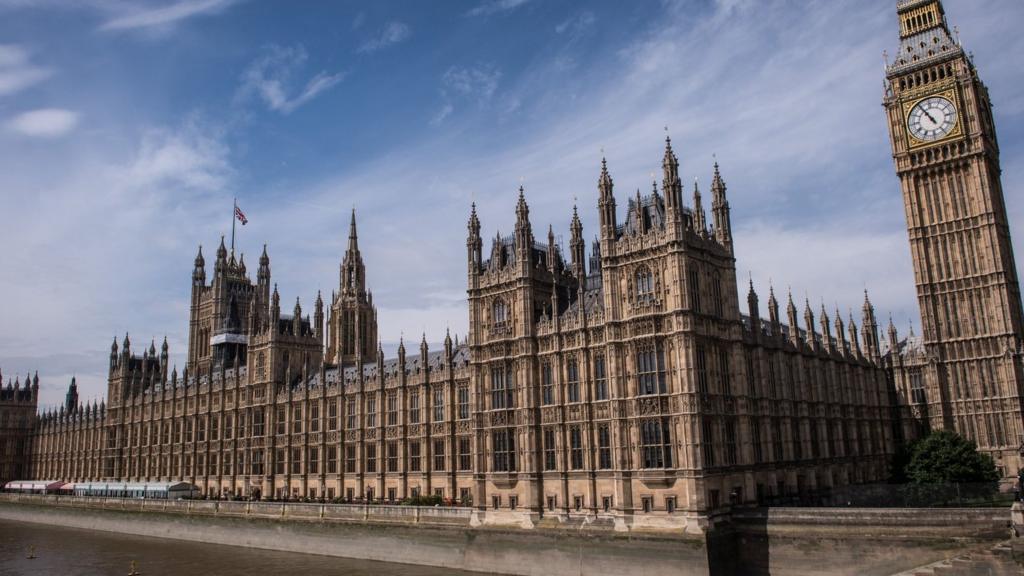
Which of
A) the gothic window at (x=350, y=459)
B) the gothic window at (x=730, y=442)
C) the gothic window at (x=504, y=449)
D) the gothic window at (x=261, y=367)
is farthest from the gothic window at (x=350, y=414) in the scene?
the gothic window at (x=730, y=442)

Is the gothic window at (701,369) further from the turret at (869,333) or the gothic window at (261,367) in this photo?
the gothic window at (261,367)

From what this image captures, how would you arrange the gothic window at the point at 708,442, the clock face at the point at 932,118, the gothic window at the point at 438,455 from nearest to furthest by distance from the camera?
the gothic window at the point at 708,442, the gothic window at the point at 438,455, the clock face at the point at 932,118

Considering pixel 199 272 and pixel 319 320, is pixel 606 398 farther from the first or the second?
pixel 199 272

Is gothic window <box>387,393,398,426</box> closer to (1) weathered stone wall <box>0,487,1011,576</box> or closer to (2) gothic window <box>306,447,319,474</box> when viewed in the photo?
(1) weathered stone wall <box>0,487,1011,576</box>

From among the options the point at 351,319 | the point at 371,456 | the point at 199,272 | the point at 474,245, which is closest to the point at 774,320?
the point at 474,245

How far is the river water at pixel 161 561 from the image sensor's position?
6324cm

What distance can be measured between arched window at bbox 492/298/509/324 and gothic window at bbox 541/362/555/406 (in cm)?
557

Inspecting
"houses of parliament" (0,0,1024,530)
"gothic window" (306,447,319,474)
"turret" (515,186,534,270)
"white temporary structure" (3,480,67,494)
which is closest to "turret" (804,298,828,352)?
"houses of parliament" (0,0,1024,530)

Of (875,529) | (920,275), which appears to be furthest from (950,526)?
(920,275)

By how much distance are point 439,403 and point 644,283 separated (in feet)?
103

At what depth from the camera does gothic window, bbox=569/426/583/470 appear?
57406 millimetres

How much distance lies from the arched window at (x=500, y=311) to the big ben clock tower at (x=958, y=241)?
51.7m

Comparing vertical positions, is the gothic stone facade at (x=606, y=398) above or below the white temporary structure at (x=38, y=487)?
above

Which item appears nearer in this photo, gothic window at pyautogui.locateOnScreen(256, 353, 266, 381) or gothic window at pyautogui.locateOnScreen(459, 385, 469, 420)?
gothic window at pyautogui.locateOnScreen(459, 385, 469, 420)
